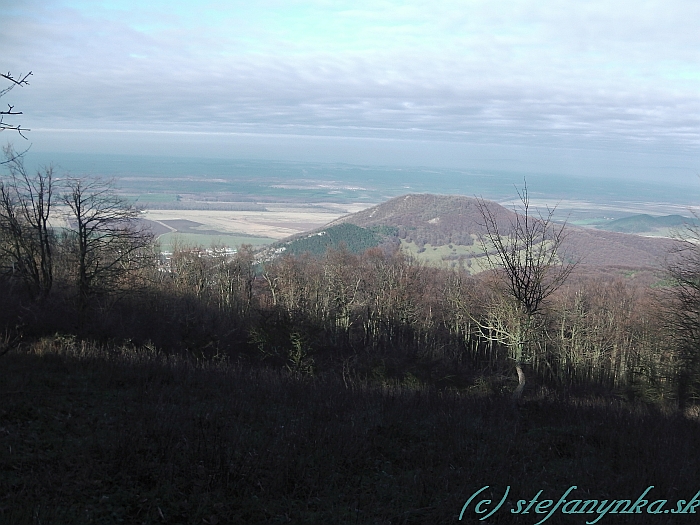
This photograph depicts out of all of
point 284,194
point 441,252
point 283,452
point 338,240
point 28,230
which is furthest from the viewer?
point 284,194

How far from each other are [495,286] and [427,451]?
20.0 feet

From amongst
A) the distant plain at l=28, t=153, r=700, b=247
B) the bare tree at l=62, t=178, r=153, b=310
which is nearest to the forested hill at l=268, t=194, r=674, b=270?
the distant plain at l=28, t=153, r=700, b=247

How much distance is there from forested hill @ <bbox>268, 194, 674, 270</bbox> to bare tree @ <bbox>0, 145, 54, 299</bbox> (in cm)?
3268

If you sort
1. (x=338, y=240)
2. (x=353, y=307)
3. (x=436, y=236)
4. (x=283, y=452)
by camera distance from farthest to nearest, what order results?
(x=436, y=236), (x=338, y=240), (x=353, y=307), (x=283, y=452)

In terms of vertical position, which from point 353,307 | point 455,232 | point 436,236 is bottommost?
point 353,307

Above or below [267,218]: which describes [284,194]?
above

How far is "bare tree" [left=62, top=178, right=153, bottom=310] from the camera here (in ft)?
69.5

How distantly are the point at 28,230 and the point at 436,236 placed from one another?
52.9 meters

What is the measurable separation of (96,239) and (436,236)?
52.0m

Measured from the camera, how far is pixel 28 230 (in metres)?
22.1

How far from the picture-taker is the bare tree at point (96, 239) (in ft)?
69.5

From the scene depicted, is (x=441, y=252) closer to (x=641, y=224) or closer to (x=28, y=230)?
(x=641, y=224)

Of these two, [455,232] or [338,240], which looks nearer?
[338,240]

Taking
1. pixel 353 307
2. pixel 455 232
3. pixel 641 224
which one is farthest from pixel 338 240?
pixel 641 224
